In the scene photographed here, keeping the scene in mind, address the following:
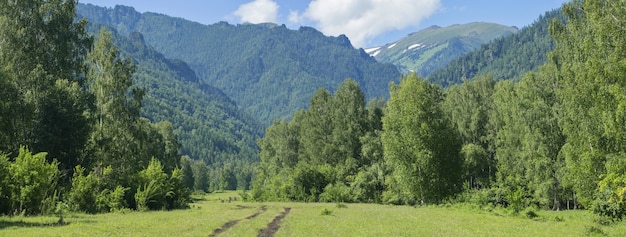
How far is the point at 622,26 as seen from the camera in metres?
30.7

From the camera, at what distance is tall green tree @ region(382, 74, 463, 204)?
2212 inches

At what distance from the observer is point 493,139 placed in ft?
254

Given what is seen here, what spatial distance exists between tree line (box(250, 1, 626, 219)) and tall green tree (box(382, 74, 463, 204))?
0.13 meters

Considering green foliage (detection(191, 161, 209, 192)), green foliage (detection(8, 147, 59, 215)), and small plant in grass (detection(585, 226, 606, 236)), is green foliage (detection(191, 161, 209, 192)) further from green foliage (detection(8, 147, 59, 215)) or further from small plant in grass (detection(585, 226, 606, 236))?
small plant in grass (detection(585, 226, 606, 236))

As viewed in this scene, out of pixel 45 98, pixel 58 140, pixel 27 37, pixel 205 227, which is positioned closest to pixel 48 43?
pixel 27 37

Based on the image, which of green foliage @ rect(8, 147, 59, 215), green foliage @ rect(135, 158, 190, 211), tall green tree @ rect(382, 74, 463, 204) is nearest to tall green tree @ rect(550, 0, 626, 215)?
tall green tree @ rect(382, 74, 463, 204)

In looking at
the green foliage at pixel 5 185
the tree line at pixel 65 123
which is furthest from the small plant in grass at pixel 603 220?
the green foliage at pixel 5 185

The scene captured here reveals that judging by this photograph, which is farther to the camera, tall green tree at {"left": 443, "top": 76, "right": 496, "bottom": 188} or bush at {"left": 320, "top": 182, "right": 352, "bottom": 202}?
bush at {"left": 320, "top": 182, "right": 352, "bottom": 202}

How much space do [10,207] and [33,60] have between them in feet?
75.9

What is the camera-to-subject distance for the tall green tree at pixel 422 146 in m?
56.2

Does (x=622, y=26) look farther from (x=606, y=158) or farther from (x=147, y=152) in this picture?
(x=147, y=152)

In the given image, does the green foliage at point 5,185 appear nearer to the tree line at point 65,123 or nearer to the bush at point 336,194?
the tree line at point 65,123

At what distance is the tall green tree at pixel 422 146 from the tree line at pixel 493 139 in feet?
0.44

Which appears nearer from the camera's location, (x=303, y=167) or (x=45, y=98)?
(x=45, y=98)
